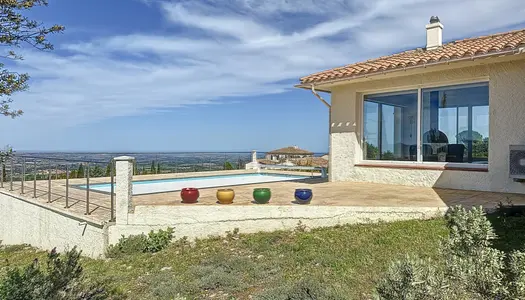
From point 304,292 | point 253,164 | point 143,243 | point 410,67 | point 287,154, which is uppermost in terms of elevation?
point 410,67

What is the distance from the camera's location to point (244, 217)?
7.65 m

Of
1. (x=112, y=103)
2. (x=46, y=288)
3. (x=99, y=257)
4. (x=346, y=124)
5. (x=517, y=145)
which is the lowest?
(x=99, y=257)

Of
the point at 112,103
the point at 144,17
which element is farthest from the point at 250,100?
the point at 144,17

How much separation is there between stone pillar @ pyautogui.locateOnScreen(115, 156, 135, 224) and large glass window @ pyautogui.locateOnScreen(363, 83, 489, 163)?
816 cm

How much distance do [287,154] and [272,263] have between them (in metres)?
17.9

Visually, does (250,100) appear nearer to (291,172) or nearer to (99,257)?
(291,172)

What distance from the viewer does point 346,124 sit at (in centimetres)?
1280

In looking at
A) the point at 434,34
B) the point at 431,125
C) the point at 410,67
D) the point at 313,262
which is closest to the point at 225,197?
the point at 313,262

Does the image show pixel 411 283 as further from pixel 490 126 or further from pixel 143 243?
pixel 490 126

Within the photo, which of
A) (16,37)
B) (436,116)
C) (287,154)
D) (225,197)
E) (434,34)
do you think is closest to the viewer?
(16,37)

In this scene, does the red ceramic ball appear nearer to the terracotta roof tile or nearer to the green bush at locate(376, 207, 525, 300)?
the green bush at locate(376, 207, 525, 300)

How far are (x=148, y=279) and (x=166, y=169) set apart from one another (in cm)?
1330

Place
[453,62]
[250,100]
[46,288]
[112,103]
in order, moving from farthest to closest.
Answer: [250,100]
[112,103]
[453,62]
[46,288]

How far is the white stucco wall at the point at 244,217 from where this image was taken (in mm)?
7547
